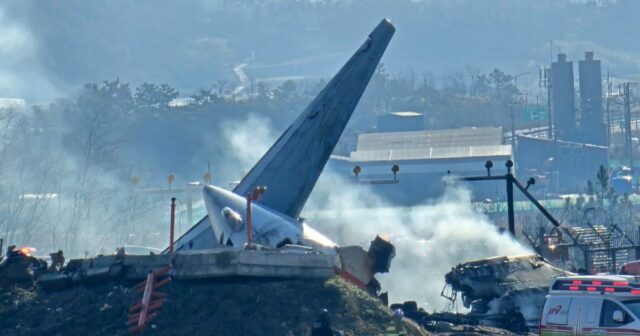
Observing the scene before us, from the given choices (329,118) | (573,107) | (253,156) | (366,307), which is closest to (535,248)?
(329,118)

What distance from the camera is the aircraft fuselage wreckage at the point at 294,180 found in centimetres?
3950

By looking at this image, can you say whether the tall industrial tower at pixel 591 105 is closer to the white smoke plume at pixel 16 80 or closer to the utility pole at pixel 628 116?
the utility pole at pixel 628 116

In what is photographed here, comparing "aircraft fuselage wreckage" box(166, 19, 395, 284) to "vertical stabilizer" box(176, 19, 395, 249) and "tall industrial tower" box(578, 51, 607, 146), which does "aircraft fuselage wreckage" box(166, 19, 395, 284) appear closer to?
"vertical stabilizer" box(176, 19, 395, 249)

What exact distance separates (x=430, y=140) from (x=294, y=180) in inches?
3347

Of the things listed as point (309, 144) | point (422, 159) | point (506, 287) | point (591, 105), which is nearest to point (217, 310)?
point (506, 287)

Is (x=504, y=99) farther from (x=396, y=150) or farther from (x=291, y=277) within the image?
(x=291, y=277)

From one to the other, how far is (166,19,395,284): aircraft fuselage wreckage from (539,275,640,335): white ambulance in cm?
977

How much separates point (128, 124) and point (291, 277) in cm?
10538

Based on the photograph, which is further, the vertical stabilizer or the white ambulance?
the vertical stabilizer

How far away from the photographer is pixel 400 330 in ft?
101

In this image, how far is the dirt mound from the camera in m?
29.7

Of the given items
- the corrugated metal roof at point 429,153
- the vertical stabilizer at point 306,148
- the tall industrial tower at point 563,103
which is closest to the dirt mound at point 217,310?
the vertical stabilizer at point 306,148

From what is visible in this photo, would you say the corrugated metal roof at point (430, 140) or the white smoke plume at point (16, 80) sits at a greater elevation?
the white smoke plume at point (16, 80)

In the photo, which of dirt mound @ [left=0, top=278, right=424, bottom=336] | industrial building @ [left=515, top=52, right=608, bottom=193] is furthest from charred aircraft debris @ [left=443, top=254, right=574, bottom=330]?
industrial building @ [left=515, top=52, right=608, bottom=193]
